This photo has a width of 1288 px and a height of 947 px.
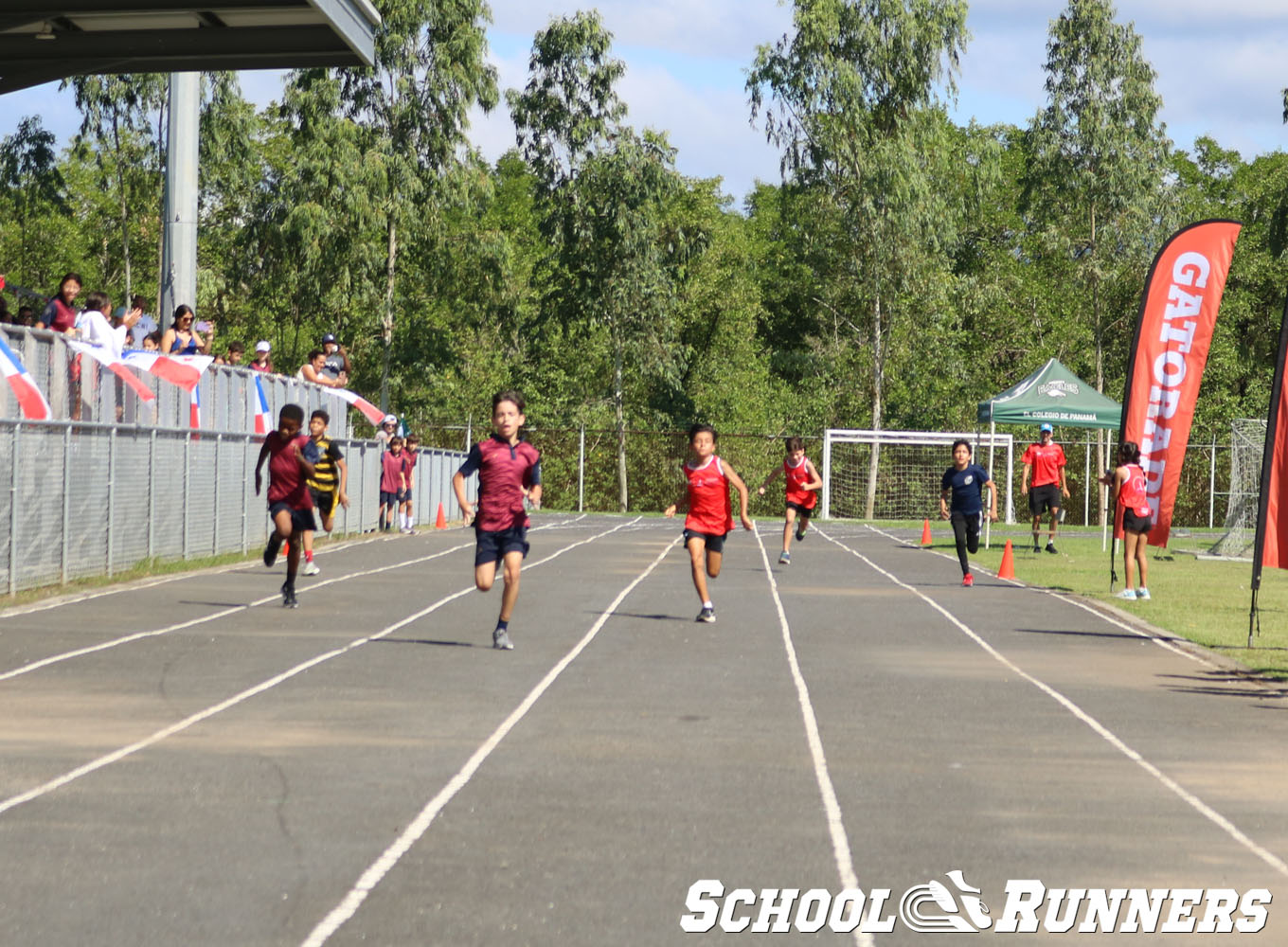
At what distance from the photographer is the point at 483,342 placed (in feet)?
209

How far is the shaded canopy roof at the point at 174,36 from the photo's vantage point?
15516 millimetres

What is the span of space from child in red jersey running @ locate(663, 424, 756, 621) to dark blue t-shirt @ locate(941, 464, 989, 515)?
6.43m

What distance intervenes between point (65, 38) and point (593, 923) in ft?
43.5

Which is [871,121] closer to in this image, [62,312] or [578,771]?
[62,312]

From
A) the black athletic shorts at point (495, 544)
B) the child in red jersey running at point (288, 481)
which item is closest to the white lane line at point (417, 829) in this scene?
the black athletic shorts at point (495, 544)

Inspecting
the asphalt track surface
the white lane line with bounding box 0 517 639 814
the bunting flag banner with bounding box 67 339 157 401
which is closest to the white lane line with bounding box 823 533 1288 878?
the asphalt track surface

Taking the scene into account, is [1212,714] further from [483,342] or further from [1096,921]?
[483,342]

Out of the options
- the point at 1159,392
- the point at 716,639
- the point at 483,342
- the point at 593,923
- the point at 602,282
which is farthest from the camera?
the point at 483,342

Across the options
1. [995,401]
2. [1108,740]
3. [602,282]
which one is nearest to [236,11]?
[1108,740]

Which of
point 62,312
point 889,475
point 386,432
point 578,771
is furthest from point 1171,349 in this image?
point 889,475

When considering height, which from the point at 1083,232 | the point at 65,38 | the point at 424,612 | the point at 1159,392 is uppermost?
the point at 1083,232

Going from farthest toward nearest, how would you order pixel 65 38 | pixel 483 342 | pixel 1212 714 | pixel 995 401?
pixel 483 342 → pixel 995 401 → pixel 65 38 → pixel 1212 714

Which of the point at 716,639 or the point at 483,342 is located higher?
the point at 483,342

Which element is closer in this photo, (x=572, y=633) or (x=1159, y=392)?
(x=572, y=633)
